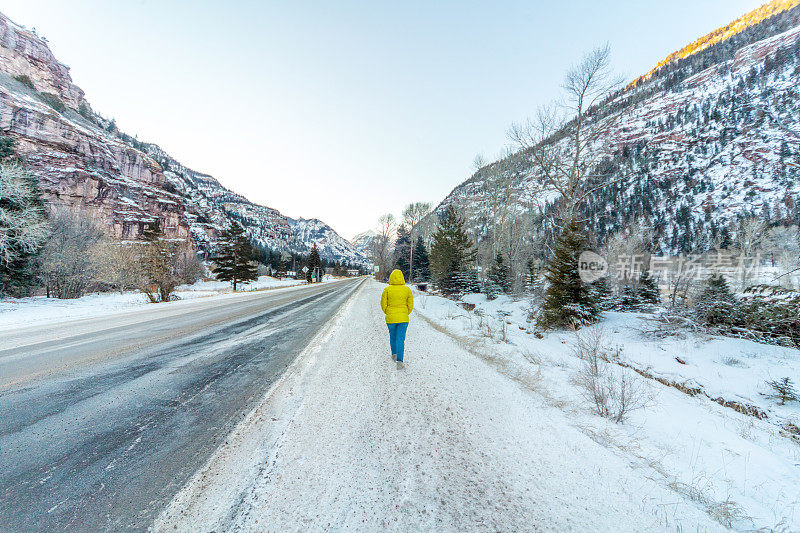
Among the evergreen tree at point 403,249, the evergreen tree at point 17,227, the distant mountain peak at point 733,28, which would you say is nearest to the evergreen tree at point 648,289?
the evergreen tree at point 17,227

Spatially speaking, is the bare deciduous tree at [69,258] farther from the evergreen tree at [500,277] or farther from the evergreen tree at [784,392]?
the evergreen tree at [784,392]

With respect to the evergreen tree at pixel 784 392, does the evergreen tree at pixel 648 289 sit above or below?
above

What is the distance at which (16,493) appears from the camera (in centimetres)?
174

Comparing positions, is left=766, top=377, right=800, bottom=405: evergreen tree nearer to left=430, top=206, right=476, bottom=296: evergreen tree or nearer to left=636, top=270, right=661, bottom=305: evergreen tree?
left=636, top=270, right=661, bottom=305: evergreen tree

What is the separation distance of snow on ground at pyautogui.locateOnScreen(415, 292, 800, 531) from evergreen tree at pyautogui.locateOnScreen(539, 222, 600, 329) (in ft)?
3.69

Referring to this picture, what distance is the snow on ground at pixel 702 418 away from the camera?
82.7 inches

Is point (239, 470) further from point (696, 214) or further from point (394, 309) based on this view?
point (696, 214)

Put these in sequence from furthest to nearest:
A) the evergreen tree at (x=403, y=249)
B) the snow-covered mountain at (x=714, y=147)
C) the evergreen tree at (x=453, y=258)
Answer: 1. the snow-covered mountain at (x=714, y=147)
2. the evergreen tree at (x=403, y=249)
3. the evergreen tree at (x=453, y=258)

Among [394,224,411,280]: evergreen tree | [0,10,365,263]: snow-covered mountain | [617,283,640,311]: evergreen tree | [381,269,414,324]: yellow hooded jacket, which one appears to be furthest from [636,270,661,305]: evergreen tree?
[0,10,365,263]: snow-covered mountain

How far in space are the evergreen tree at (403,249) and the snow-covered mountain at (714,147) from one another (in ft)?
18.8

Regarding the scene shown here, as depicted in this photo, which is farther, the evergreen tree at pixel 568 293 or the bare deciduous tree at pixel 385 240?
the bare deciduous tree at pixel 385 240

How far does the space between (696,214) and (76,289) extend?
120 meters

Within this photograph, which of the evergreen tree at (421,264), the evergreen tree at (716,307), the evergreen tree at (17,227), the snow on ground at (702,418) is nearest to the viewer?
the snow on ground at (702,418)

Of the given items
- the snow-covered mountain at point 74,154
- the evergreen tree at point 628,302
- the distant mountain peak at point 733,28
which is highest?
the distant mountain peak at point 733,28
